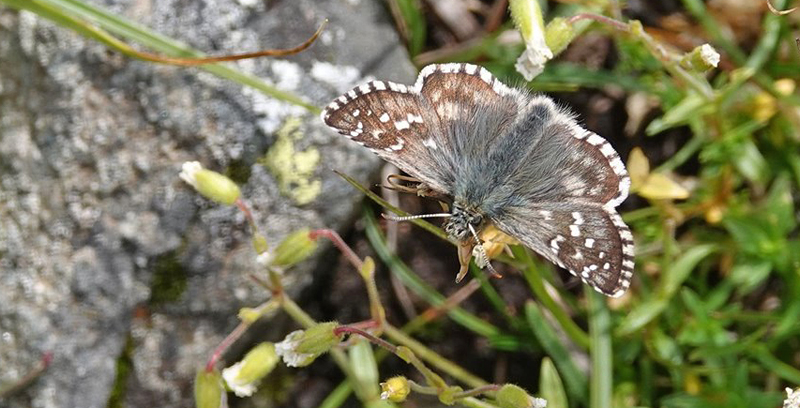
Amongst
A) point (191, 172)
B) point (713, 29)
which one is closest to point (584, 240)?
point (191, 172)

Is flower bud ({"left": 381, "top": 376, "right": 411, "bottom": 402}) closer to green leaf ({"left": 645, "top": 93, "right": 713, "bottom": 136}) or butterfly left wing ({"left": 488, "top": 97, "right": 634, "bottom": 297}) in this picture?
butterfly left wing ({"left": 488, "top": 97, "right": 634, "bottom": 297})

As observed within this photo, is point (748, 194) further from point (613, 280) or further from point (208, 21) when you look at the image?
point (208, 21)

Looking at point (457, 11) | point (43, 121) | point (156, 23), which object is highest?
point (457, 11)

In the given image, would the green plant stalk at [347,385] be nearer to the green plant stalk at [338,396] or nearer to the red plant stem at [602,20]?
the green plant stalk at [338,396]

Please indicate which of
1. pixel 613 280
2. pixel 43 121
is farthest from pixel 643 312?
pixel 43 121

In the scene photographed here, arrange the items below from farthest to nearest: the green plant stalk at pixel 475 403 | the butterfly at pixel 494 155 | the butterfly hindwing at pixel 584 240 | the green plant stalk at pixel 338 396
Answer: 1. the green plant stalk at pixel 338 396
2. the green plant stalk at pixel 475 403
3. the butterfly at pixel 494 155
4. the butterfly hindwing at pixel 584 240

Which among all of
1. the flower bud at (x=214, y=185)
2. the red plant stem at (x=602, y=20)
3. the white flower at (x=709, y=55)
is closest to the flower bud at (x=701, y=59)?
the white flower at (x=709, y=55)
